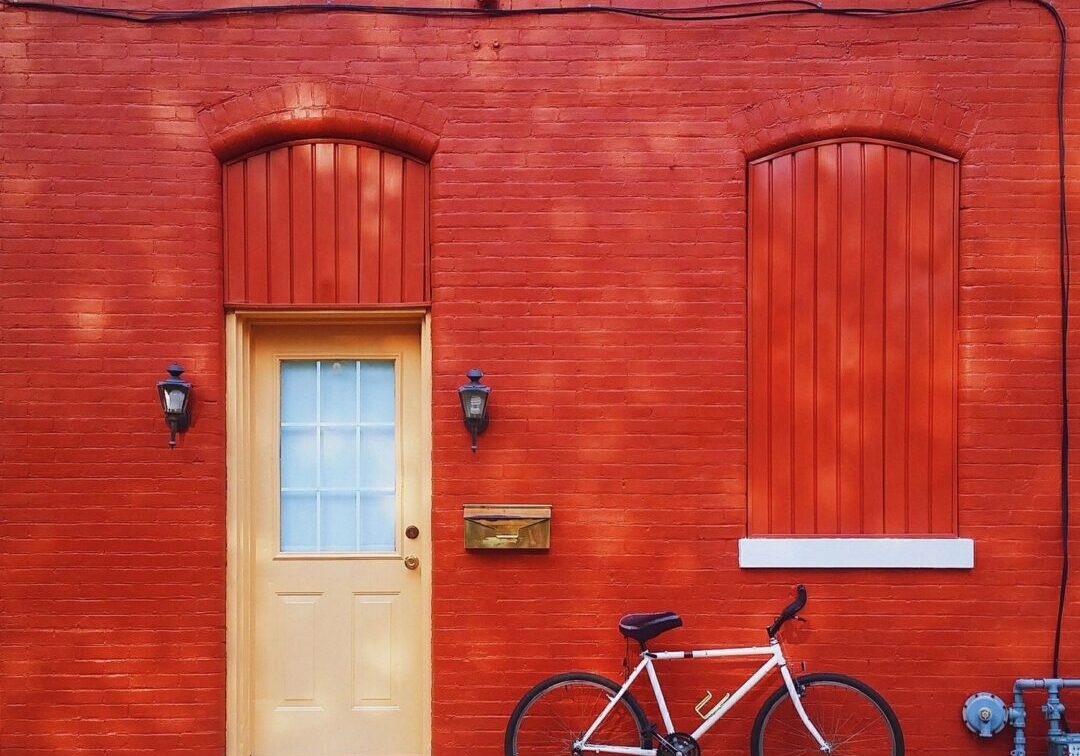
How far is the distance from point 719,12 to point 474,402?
8.33 ft

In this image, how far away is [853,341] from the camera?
4961 millimetres

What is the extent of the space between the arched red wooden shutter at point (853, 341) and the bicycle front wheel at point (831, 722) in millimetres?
825

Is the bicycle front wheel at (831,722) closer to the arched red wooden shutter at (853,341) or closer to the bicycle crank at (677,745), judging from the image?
the bicycle crank at (677,745)

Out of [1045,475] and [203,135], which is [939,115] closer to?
[1045,475]

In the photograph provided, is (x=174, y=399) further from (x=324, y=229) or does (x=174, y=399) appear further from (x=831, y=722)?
(x=831, y=722)

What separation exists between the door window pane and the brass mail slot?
58 cm

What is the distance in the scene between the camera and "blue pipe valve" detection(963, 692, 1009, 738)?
4789mm

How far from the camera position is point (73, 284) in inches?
194

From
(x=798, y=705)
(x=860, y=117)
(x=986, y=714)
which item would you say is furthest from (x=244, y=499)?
(x=986, y=714)

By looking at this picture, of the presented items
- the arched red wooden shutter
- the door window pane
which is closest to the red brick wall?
the arched red wooden shutter

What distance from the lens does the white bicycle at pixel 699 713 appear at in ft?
15.0

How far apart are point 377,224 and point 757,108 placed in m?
2.20

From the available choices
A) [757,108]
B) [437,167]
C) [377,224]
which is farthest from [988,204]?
[377,224]

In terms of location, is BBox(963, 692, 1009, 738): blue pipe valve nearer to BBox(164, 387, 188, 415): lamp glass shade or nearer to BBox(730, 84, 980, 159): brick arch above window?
BBox(730, 84, 980, 159): brick arch above window
